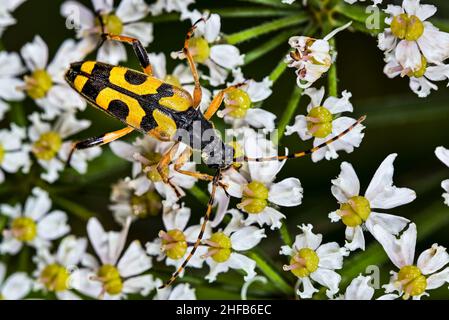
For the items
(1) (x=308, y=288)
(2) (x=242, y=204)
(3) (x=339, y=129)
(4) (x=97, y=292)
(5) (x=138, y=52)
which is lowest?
(4) (x=97, y=292)

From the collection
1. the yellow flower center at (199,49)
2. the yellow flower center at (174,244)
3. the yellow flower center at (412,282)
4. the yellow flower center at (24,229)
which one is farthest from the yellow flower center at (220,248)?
the yellow flower center at (24,229)

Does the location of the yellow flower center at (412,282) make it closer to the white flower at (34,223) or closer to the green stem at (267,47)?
the green stem at (267,47)

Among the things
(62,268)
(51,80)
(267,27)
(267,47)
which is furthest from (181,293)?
(51,80)

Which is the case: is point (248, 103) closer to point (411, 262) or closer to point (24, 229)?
point (411, 262)

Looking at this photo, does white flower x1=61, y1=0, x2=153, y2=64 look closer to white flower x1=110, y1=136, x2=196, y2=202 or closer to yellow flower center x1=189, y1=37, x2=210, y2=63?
yellow flower center x1=189, y1=37, x2=210, y2=63
